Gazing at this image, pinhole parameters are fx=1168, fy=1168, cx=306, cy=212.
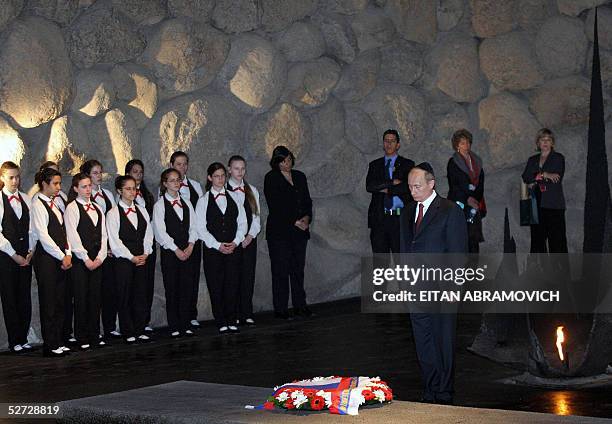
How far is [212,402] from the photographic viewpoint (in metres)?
5.40

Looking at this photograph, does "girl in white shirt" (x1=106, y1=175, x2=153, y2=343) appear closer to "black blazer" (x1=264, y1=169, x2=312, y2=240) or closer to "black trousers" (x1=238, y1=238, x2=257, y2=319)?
"black trousers" (x1=238, y1=238, x2=257, y2=319)

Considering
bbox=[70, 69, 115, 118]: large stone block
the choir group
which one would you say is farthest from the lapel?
bbox=[70, 69, 115, 118]: large stone block

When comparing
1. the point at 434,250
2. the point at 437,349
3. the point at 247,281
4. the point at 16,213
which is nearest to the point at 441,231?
the point at 434,250

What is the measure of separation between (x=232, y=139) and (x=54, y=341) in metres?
3.05

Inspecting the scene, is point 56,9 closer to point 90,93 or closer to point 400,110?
point 90,93

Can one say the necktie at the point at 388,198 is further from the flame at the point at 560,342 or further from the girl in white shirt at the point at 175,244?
the flame at the point at 560,342

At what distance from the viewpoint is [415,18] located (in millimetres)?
12422

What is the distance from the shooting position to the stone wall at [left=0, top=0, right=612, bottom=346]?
31.8ft

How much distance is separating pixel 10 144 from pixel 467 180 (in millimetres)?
4070

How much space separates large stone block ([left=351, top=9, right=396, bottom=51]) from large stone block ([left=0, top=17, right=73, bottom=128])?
340 cm

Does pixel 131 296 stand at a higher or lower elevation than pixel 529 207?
lower

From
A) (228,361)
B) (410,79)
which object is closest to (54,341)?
(228,361)

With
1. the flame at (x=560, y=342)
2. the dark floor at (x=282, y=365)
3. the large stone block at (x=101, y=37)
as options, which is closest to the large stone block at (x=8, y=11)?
the large stone block at (x=101, y=37)

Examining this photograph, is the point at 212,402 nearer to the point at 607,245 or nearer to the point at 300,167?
the point at 607,245
